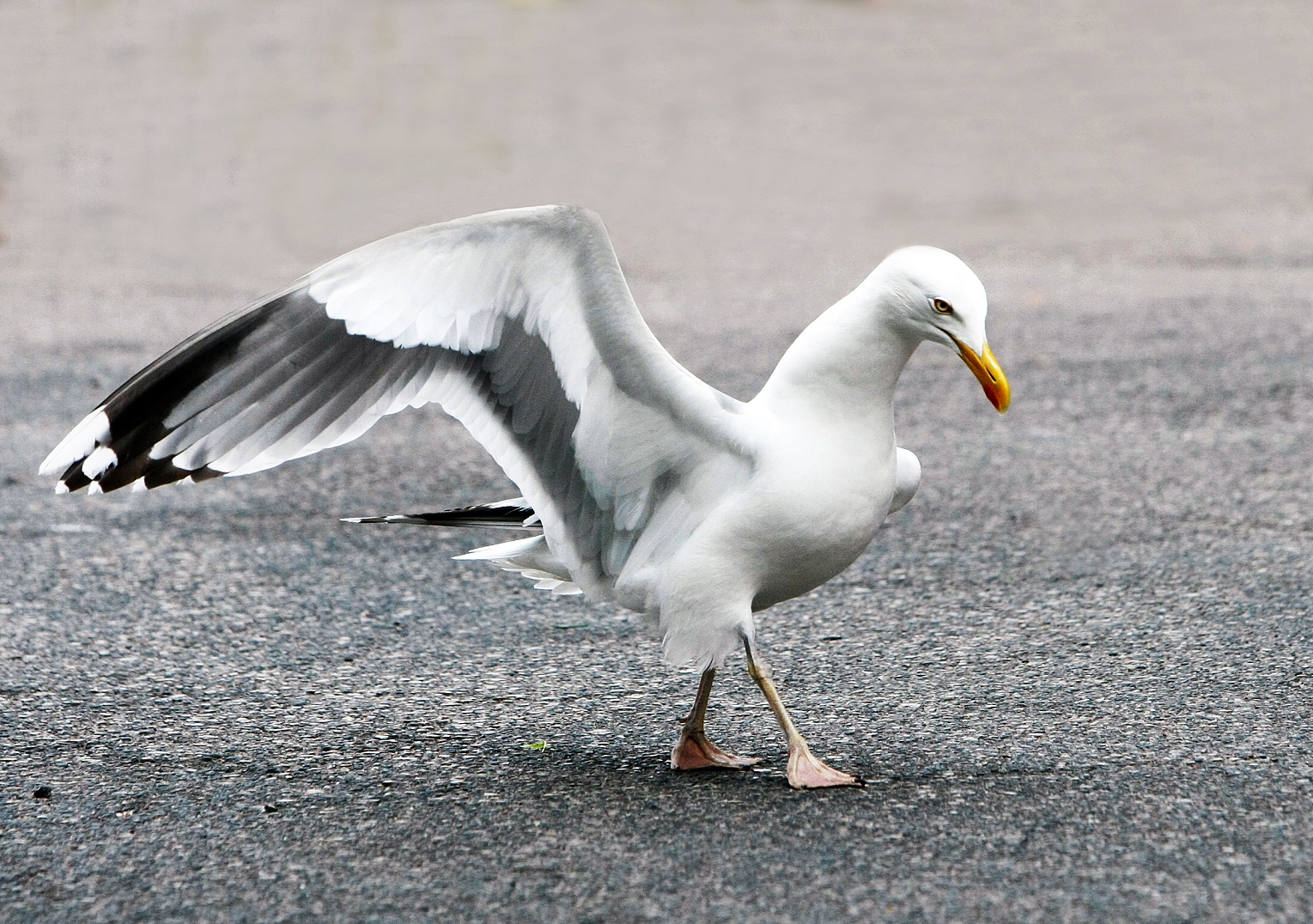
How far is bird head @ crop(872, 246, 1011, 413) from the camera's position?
3.25 metres

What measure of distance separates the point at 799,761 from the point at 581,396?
0.90 metres

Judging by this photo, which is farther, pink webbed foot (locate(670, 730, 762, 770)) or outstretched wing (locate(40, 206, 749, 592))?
pink webbed foot (locate(670, 730, 762, 770))

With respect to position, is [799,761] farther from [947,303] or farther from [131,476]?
[131,476]

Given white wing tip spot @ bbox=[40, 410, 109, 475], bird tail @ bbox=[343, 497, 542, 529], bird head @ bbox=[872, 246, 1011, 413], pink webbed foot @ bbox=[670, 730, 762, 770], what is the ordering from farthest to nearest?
bird tail @ bbox=[343, 497, 542, 529], pink webbed foot @ bbox=[670, 730, 762, 770], white wing tip spot @ bbox=[40, 410, 109, 475], bird head @ bbox=[872, 246, 1011, 413]

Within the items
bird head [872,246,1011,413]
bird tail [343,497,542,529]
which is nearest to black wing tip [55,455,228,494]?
bird tail [343,497,542,529]

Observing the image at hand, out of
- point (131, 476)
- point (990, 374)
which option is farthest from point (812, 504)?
point (131, 476)

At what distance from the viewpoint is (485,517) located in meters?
3.83

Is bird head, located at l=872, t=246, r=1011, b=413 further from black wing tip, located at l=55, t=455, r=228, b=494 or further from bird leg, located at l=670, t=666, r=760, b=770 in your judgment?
black wing tip, located at l=55, t=455, r=228, b=494

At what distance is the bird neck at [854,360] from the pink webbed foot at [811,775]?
726 mm

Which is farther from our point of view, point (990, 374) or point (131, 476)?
point (131, 476)

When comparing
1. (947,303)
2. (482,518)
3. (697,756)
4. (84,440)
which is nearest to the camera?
(947,303)

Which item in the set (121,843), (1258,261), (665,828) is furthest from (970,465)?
(1258,261)

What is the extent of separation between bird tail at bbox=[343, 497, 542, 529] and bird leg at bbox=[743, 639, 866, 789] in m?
0.65

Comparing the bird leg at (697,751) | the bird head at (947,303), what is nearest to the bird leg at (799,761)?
the bird leg at (697,751)
